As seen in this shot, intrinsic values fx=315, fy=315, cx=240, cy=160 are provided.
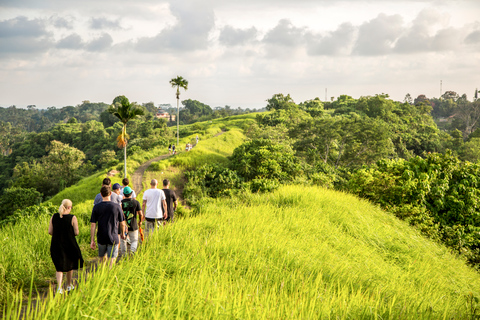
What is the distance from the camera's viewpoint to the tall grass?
318 cm

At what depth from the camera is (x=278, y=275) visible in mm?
4512

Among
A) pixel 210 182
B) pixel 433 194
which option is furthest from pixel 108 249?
pixel 210 182

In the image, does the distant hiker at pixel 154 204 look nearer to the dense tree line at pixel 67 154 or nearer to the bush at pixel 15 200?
the dense tree line at pixel 67 154

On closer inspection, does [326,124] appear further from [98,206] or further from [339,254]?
[98,206]

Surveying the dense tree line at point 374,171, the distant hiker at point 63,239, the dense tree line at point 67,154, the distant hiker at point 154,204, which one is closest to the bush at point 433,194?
the dense tree line at point 374,171

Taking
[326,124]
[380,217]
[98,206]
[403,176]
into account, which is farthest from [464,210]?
[326,124]

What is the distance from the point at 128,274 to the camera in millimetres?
3609

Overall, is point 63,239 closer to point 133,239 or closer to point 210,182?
point 133,239

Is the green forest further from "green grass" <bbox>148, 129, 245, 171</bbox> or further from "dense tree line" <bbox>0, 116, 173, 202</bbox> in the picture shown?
"dense tree line" <bbox>0, 116, 173, 202</bbox>

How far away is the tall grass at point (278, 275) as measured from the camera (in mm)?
3176

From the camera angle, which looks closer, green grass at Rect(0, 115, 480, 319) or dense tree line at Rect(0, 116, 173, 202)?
green grass at Rect(0, 115, 480, 319)

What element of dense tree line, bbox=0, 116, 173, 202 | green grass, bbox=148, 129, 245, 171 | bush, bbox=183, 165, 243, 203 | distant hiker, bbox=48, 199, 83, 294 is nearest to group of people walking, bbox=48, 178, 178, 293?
distant hiker, bbox=48, 199, 83, 294

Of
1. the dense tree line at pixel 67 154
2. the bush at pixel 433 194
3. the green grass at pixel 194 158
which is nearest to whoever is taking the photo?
the bush at pixel 433 194

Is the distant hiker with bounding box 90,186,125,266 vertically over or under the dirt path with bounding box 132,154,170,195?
over
